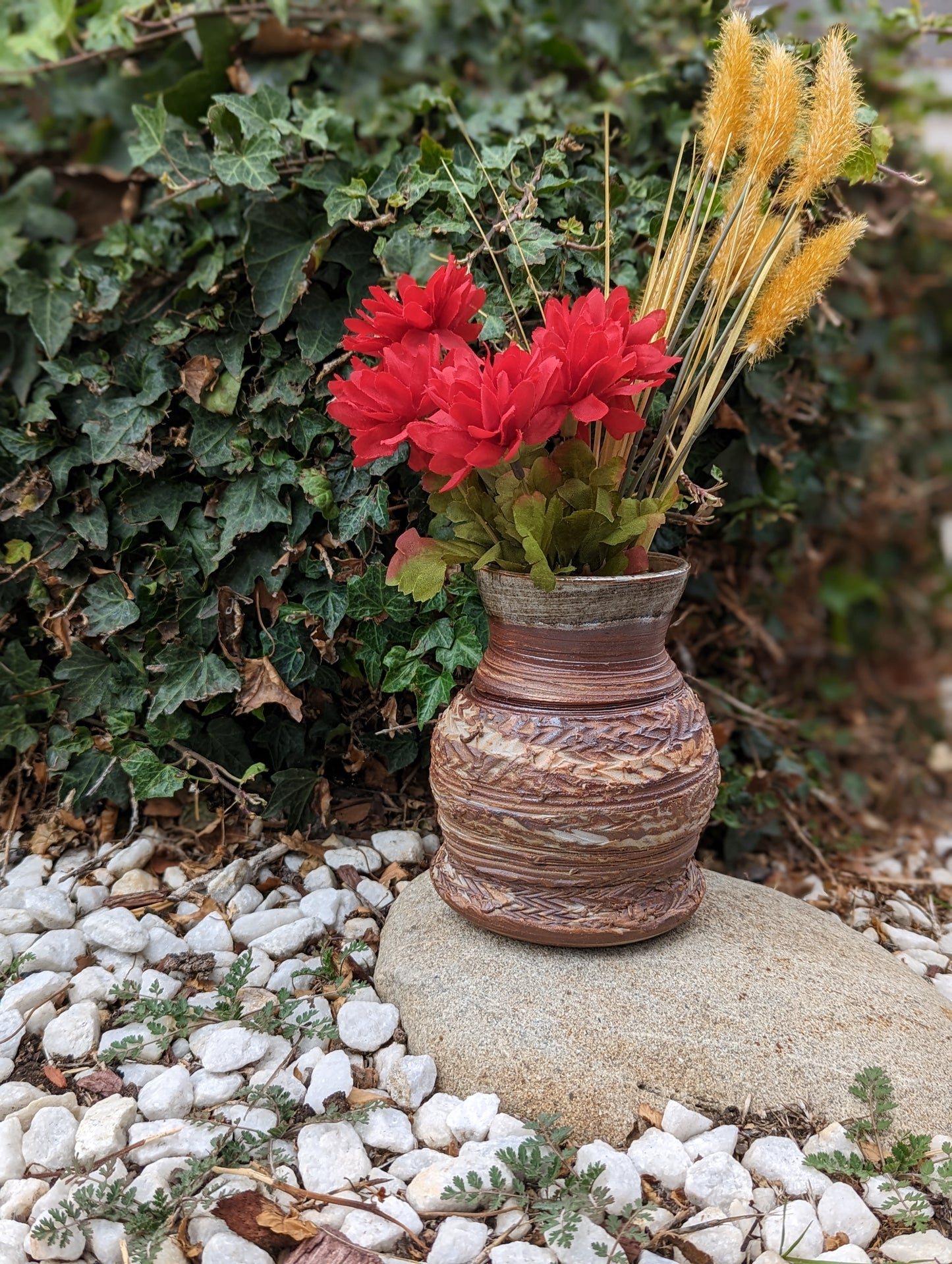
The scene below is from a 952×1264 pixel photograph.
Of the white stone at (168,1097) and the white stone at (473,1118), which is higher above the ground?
the white stone at (168,1097)

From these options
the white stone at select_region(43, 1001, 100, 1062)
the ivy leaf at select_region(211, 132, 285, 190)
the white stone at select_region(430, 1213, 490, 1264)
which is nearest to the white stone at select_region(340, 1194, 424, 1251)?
the white stone at select_region(430, 1213, 490, 1264)

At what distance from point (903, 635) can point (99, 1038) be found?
3242 mm

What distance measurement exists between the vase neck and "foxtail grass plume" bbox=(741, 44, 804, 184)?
61 cm

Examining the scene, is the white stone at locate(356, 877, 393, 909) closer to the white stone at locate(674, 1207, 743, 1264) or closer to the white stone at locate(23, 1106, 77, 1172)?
the white stone at locate(23, 1106, 77, 1172)

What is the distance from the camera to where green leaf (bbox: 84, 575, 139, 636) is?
1.82 m

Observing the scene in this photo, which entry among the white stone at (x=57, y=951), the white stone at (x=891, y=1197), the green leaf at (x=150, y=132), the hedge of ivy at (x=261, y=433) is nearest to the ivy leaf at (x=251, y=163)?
the hedge of ivy at (x=261, y=433)

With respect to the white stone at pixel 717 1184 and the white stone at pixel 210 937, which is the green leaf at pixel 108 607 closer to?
the white stone at pixel 210 937

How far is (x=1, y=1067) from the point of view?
1389mm

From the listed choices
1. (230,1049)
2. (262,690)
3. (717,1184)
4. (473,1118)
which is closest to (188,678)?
(262,690)

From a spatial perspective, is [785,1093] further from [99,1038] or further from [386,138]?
[386,138]

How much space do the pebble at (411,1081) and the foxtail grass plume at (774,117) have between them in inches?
48.5

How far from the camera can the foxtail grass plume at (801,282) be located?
137cm

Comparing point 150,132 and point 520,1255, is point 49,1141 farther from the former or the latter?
point 150,132

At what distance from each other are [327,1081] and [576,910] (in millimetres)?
377
